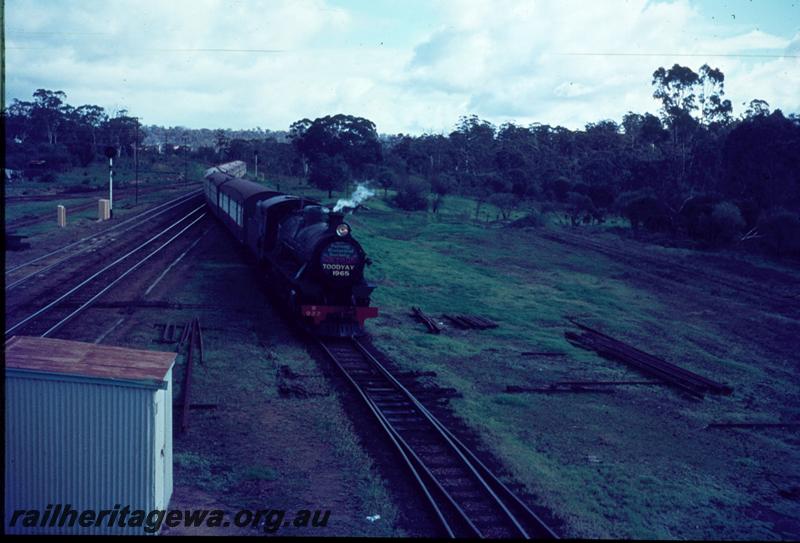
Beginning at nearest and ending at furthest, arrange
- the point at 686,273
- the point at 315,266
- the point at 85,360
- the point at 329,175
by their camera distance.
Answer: the point at 85,360 → the point at 315,266 → the point at 686,273 → the point at 329,175

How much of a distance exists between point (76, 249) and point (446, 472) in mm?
24880

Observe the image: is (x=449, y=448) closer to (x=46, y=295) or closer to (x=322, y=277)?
(x=322, y=277)

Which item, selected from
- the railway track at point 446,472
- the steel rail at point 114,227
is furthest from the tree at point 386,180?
the railway track at point 446,472

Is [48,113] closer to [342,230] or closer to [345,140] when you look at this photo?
[345,140]

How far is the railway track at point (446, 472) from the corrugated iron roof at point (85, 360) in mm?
4363

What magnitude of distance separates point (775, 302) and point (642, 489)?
23.9 m

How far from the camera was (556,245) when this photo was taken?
46.8 m

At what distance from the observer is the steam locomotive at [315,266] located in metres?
18.3

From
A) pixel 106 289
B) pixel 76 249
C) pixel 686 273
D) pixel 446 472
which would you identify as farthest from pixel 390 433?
pixel 686 273

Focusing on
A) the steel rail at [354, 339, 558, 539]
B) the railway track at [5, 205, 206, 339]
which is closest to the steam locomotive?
the steel rail at [354, 339, 558, 539]

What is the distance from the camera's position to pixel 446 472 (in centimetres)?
1098

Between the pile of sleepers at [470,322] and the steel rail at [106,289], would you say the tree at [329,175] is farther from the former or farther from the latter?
the pile of sleepers at [470,322]

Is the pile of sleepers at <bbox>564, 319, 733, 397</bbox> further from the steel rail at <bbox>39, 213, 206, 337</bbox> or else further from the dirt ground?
the steel rail at <bbox>39, 213, 206, 337</bbox>

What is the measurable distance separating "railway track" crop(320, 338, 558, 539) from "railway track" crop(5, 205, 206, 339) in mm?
8428
